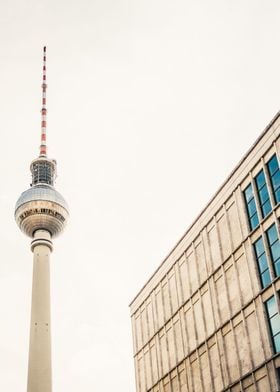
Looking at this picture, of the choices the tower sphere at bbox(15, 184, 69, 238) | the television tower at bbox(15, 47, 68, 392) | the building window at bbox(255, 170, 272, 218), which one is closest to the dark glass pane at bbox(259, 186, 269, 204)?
the building window at bbox(255, 170, 272, 218)

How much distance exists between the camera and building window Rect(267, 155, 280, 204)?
122 ft

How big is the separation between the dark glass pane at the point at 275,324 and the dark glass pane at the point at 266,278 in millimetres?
2310

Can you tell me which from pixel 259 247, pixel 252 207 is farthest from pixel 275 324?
pixel 252 207

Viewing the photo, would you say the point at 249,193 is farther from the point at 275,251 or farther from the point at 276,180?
the point at 275,251

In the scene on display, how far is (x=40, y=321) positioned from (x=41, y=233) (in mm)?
16290

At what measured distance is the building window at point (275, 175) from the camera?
37.2 metres

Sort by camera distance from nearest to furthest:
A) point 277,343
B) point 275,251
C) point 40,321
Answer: point 277,343 → point 275,251 → point 40,321

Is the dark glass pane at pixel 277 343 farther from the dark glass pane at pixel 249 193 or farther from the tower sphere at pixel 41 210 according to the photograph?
the tower sphere at pixel 41 210

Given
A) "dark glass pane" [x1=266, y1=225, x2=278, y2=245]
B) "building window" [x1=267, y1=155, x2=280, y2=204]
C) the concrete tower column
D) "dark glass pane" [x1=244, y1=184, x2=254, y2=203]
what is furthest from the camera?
the concrete tower column

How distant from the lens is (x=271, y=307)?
36188mm

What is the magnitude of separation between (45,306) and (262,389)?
56328mm

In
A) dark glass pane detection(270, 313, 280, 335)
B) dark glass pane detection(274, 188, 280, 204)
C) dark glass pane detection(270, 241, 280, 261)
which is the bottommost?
dark glass pane detection(270, 313, 280, 335)

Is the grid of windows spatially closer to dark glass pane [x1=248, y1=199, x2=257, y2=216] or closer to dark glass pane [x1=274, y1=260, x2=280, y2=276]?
dark glass pane [x1=248, y1=199, x2=257, y2=216]

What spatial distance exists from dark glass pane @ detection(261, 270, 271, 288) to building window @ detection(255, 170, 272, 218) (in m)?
3.76
